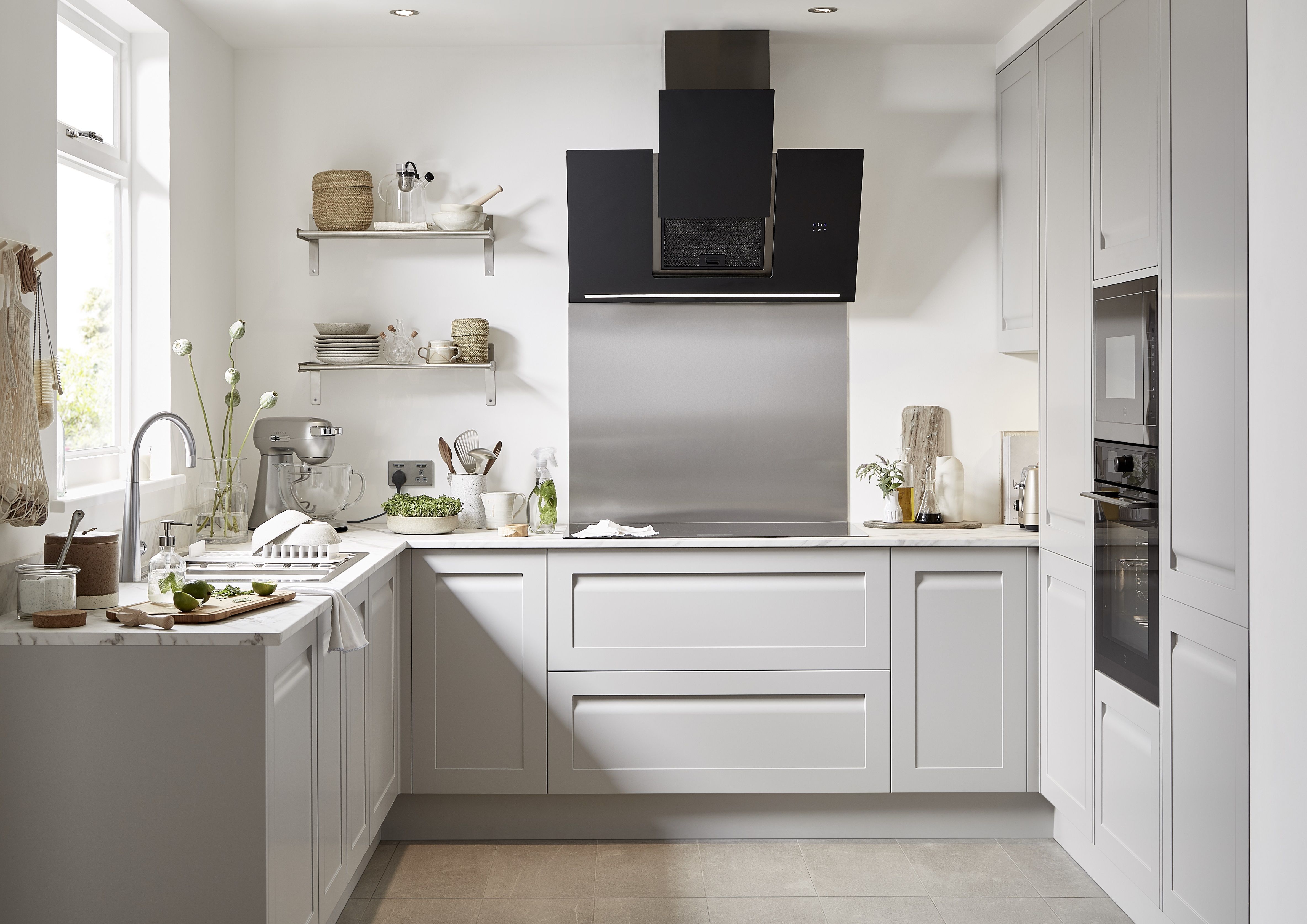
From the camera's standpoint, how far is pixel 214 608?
1942mm

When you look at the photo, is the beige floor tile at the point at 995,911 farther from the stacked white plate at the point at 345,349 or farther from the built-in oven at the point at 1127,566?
the stacked white plate at the point at 345,349

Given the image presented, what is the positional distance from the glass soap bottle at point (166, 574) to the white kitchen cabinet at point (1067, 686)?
2.21 m

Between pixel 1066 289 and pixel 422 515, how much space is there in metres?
1.99

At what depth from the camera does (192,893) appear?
5.93 ft

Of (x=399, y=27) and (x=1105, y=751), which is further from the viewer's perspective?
(x=399, y=27)

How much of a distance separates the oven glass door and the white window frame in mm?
2669

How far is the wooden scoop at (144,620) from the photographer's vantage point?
72.2 inches

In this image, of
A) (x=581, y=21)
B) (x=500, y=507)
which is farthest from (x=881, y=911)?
(x=581, y=21)

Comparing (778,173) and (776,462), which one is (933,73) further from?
(776,462)

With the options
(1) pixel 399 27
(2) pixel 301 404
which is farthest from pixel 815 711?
(1) pixel 399 27

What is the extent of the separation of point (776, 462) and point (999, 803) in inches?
50.8

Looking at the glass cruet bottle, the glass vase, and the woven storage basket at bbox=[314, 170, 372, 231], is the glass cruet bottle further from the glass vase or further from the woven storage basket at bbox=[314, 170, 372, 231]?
the woven storage basket at bbox=[314, 170, 372, 231]

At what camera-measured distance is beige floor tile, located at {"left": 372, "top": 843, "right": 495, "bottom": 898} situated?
8.89 ft

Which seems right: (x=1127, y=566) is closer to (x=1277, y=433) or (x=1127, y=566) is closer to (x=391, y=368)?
(x=1277, y=433)
